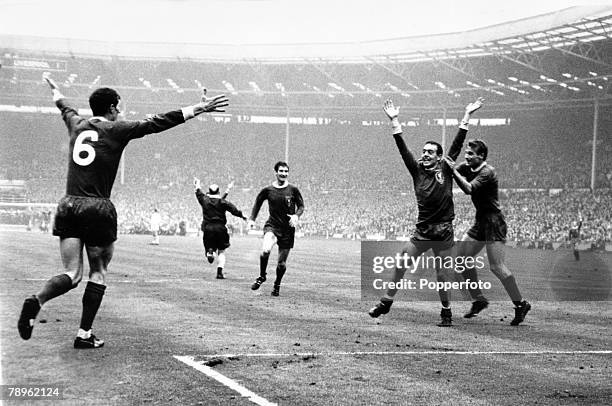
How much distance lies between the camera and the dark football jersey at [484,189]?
8938mm

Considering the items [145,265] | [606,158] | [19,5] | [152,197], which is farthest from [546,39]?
[19,5]

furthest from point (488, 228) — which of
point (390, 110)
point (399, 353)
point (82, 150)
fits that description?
point (82, 150)

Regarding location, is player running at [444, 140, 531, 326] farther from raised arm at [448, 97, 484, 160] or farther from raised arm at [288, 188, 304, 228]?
raised arm at [288, 188, 304, 228]

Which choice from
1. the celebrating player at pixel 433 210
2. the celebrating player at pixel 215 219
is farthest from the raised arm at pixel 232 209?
the celebrating player at pixel 433 210

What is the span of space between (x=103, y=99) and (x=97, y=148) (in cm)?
42

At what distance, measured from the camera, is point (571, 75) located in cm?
4000

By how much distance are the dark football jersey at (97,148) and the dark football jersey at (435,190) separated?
364 cm

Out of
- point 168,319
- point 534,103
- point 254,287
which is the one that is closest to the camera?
point 168,319

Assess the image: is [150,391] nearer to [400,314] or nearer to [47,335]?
[47,335]

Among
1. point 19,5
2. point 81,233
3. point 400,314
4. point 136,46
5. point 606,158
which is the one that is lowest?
point 400,314

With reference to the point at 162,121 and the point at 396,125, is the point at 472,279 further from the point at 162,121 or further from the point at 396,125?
the point at 162,121

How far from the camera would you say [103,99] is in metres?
6.12

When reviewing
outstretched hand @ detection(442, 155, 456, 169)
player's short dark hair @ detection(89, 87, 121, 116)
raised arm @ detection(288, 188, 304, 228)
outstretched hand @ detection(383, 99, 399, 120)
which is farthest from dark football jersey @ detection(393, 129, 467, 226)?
player's short dark hair @ detection(89, 87, 121, 116)

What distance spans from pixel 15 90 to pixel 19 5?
1839 inches
